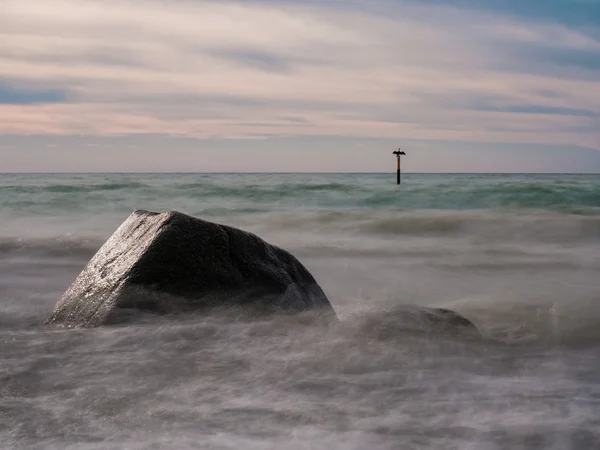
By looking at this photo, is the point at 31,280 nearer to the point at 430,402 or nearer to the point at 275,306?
the point at 275,306

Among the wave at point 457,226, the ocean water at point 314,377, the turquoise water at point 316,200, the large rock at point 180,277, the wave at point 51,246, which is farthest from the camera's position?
the turquoise water at point 316,200

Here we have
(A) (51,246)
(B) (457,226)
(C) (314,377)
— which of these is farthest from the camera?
(B) (457,226)

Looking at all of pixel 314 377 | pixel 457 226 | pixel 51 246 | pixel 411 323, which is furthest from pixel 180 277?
pixel 457 226

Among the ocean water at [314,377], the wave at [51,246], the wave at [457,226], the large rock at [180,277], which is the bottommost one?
the wave at [457,226]

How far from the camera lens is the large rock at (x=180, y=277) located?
3.89 m

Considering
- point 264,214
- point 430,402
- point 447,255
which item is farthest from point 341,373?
point 264,214

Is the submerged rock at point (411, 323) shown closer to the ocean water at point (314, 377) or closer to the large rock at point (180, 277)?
the ocean water at point (314, 377)

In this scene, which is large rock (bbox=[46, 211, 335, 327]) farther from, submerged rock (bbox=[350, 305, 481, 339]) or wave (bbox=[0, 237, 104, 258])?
wave (bbox=[0, 237, 104, 258])

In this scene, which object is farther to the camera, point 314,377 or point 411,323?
point 411,323

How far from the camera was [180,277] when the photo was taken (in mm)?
3945

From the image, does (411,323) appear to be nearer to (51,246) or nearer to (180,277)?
(180,277)

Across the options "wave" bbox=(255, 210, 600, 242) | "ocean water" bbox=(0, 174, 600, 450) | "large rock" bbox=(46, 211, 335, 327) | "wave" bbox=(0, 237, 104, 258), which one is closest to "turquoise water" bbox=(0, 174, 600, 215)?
"wave" bbox=(255, 210, 600, 242)

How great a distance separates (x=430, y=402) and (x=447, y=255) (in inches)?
295

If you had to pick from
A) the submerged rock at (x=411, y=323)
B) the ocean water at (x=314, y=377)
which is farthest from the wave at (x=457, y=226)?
the submerged rock at (x=411, y=323)
